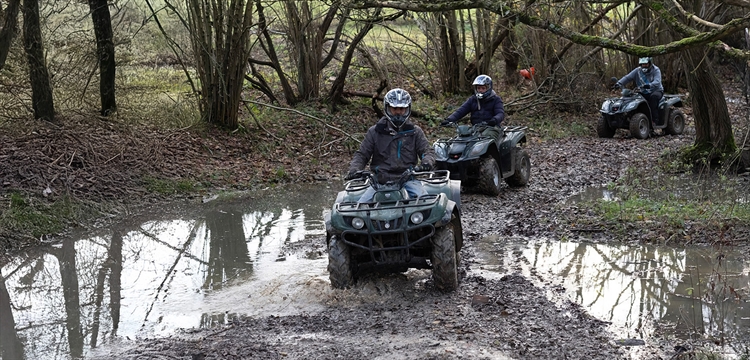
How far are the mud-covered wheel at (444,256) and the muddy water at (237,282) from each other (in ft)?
3.44

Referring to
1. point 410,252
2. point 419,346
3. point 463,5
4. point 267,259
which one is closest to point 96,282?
point 267,259

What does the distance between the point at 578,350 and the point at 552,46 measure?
53.0 feet

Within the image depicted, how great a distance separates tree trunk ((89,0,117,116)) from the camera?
15.3 meters

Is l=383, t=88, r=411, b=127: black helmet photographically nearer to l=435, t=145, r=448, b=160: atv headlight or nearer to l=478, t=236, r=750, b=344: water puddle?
l=478, t=236, r=750, b=344: water puddle

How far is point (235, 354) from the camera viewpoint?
598 cm

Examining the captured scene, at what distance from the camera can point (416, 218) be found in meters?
7.07

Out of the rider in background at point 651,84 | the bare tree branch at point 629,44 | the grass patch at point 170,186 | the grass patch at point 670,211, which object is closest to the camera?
the bare tree branch at point 629,44

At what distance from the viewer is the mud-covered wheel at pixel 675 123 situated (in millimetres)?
18453

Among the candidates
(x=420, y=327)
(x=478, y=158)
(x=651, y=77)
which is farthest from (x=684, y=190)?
(x=420, y=327)

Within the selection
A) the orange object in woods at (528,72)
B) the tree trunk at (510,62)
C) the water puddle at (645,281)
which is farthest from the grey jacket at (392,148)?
the tree trunk at (510,62)

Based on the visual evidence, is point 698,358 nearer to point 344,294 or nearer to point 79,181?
point 344,294

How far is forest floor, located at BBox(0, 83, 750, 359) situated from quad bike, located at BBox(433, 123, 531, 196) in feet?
1.06

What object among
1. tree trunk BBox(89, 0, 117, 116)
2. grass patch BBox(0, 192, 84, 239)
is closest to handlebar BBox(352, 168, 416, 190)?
grass patch BBox(0, 192, 84, 239)

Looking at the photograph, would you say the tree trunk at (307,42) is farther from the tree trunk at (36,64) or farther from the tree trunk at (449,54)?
the tree trunk at (36,64)
